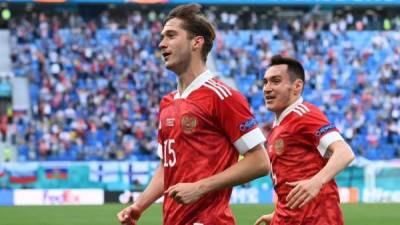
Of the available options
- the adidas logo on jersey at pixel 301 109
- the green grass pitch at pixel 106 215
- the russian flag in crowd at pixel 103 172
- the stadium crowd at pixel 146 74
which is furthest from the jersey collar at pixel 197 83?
the stadium crowd at pixel 146 74

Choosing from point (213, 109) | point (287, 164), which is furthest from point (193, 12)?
point (287, 164)

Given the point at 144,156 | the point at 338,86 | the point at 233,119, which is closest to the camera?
the point at 233,119

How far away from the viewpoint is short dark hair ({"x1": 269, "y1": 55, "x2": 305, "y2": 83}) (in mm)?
6660

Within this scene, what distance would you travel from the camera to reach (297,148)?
21.0ft

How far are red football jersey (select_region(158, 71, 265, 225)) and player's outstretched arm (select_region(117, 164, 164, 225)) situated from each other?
33cm

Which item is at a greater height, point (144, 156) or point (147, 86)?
point (147, 86)

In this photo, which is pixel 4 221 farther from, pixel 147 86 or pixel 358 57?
pixel 358 57

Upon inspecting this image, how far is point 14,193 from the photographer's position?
23641 millimetres

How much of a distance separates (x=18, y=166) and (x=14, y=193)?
72 cm

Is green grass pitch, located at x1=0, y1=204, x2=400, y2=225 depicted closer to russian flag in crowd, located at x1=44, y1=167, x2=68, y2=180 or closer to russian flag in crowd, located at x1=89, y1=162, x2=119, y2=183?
russian flag in crowd, located at x1=44, y1=167, x2=68, y2=180

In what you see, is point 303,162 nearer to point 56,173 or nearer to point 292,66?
point 292,66

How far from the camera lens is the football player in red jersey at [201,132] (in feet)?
15.6

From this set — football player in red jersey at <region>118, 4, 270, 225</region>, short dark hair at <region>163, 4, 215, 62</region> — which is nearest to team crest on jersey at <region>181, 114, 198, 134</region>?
football player in red jersey at <region>118, 4, 270, 225</region>

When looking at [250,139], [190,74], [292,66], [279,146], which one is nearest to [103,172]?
[292,66]
